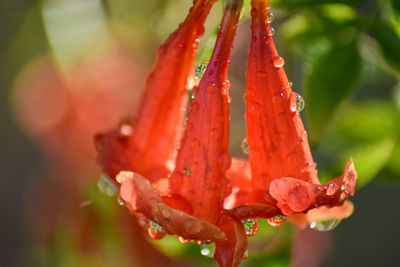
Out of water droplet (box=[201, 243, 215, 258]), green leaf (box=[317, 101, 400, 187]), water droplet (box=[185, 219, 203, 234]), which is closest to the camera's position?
water droplet (box=[185, 219, 203, 234])

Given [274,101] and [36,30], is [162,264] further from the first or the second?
[274,101]

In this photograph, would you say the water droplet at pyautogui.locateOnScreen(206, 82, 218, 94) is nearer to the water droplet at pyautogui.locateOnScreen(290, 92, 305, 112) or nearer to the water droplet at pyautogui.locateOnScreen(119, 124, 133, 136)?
the water droplet at pyautogui.locateOnScreen(290, 92, 305, 112)

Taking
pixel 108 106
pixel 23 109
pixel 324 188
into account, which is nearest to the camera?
pixel 324 188

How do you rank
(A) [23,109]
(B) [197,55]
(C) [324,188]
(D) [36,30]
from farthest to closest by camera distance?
(A) [23,109]
(D) [36,30]
(B) [197,55]
(C) [324,188]

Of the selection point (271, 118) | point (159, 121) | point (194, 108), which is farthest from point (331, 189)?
point (159, 121)

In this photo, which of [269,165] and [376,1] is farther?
[376,1]

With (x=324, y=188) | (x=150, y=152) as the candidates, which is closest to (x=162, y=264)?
(x=150, y=152)

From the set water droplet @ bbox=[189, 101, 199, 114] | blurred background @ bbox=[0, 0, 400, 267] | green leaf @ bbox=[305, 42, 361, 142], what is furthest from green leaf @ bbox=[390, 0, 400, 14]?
water droplet @ bbox=[189, 101, 199, 114]
